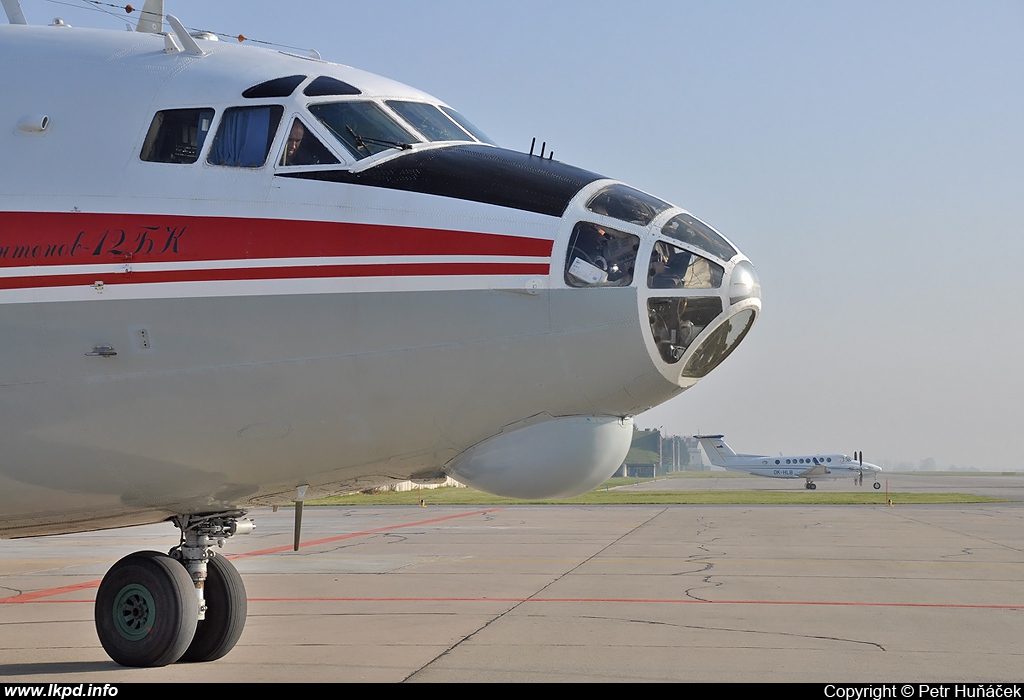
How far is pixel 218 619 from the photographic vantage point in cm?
911

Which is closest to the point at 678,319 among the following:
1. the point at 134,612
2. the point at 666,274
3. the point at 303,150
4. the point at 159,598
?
the point at 666,274

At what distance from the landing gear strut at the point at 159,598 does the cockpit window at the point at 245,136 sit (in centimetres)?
332

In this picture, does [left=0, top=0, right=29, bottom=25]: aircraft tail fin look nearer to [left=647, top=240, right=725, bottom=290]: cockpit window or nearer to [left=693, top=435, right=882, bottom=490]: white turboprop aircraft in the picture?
[left=647, top=240, right=725, bottom=290]: cockpit window

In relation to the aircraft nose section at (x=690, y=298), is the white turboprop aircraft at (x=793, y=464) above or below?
below

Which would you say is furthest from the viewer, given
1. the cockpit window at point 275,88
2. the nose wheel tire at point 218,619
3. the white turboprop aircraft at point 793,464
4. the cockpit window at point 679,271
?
the white turboprop aircraft at point 793,464

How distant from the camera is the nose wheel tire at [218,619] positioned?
9086 millimetres

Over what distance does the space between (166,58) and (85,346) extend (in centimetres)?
218

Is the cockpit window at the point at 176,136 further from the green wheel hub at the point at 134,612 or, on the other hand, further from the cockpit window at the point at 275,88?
the green wheel hub at the point at 134,612

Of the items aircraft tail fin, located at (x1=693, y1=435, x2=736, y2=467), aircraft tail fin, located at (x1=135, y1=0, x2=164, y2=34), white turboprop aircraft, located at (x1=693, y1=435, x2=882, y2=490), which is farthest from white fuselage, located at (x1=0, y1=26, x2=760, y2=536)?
aircraft tail fin, located at (x1=693, y1=435, x2=736, y2=467)

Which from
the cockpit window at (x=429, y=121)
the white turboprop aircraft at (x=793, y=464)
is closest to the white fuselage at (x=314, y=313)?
the cockpit window at (x=429, y=121)

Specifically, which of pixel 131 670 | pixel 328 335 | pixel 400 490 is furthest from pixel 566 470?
pixel 400 490

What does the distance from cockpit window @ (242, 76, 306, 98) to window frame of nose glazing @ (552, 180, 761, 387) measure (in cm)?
212

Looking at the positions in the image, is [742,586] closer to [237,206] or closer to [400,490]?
[237,206]

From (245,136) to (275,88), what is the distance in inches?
16.1
